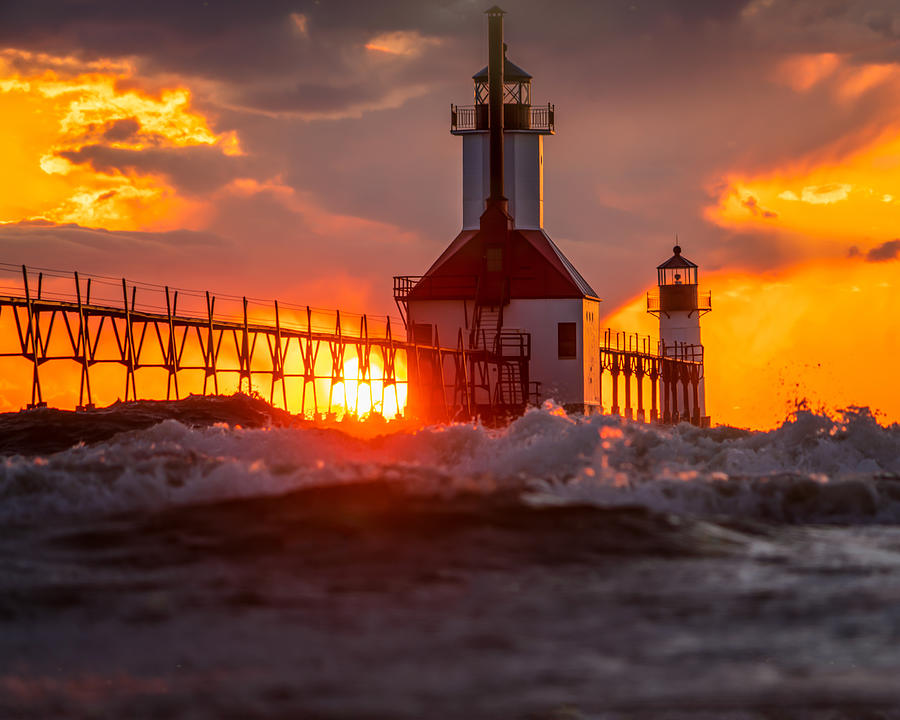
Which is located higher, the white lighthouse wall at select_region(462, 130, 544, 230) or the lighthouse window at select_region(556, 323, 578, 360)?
the white lighthouse wall at select_region(462, 130, 544, 230)

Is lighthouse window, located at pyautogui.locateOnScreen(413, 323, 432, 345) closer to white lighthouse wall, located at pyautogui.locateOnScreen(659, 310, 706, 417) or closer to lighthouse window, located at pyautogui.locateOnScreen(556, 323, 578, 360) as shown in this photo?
lighthouse window, located at pyautogui.locateOnScreen(556, 323, 578, 360)

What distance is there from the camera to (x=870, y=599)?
7699 millimetres

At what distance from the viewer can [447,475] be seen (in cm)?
1080

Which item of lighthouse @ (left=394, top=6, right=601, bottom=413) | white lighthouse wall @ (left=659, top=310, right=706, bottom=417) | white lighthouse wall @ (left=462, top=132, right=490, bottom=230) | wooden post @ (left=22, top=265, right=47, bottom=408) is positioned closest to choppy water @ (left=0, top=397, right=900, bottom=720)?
wooden post @ (left=22, top=265, right=47, bottom=408)

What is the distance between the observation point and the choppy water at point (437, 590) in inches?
258

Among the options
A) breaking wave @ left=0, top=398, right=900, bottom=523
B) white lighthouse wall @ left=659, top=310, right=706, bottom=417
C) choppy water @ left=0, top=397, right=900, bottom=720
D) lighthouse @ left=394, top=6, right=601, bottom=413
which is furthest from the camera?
white lighthouse wall @ left=659, top=310, right=706, bottom=417

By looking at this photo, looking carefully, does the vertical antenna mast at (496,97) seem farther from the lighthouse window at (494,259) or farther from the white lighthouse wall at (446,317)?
the white lighthouse wall at (446,317)

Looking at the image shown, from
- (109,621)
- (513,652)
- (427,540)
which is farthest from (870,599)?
(109,621)

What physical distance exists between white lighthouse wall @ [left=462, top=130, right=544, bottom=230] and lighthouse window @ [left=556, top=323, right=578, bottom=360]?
20.8 ft

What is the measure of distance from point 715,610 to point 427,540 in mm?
2239

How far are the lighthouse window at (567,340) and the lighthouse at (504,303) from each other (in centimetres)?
4

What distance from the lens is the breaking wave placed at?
995cm

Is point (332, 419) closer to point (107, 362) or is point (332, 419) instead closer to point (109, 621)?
point (107, 362)

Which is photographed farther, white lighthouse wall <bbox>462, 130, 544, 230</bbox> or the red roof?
white lighthouse wall <bbox>462, 130, 544, 230</bbox>
